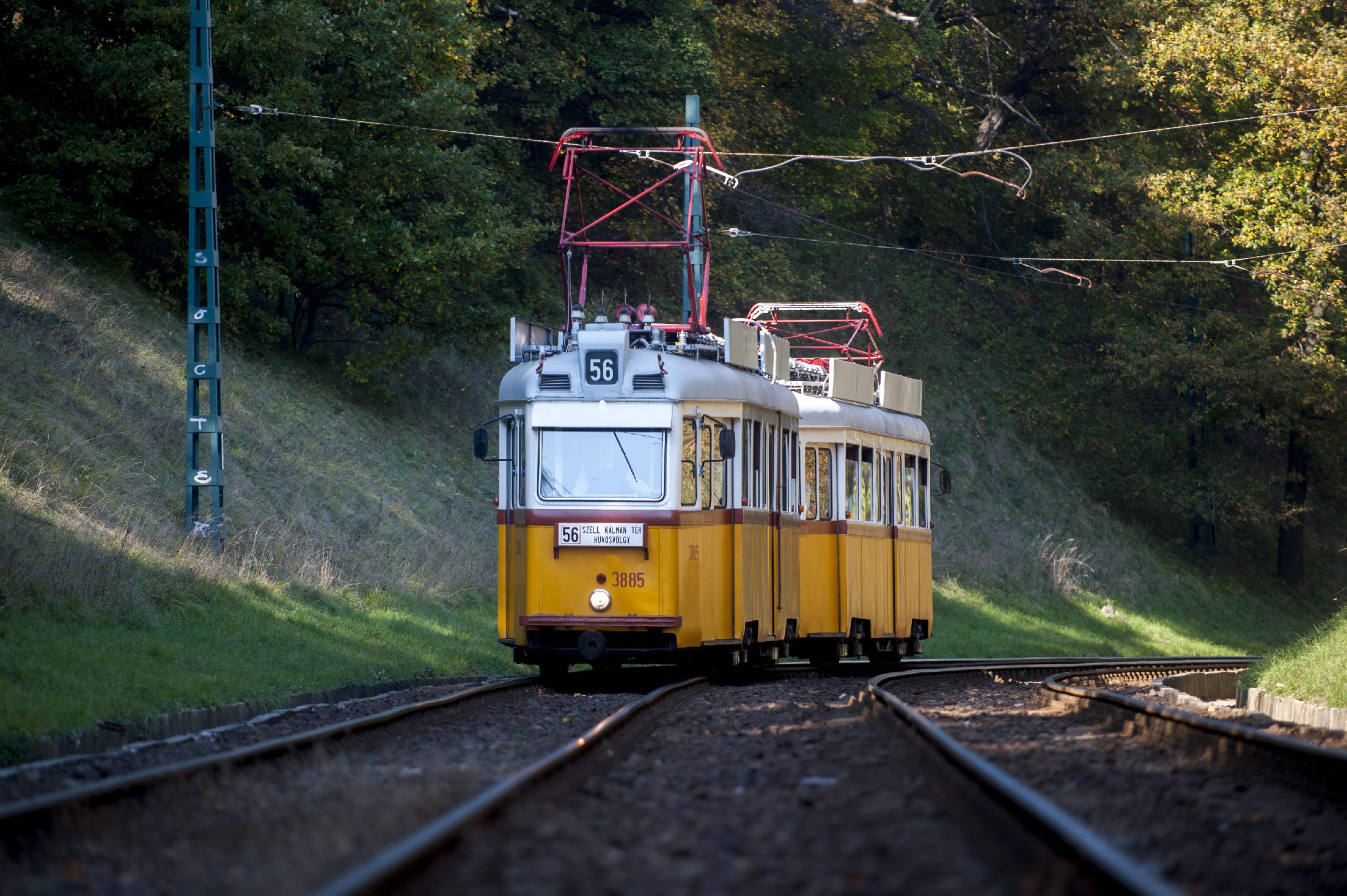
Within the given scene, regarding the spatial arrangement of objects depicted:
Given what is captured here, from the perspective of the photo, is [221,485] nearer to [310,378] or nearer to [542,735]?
[542,735]

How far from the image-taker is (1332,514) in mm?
46719

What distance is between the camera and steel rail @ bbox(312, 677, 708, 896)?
17.0 ft

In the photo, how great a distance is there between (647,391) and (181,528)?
7.40 metres

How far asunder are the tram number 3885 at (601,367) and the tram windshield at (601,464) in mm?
501

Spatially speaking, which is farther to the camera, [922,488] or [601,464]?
[922,488]

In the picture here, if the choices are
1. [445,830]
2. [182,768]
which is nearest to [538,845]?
[445,830]

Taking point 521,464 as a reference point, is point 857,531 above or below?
below

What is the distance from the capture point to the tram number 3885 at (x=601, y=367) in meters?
15.8

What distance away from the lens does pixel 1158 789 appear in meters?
8.48

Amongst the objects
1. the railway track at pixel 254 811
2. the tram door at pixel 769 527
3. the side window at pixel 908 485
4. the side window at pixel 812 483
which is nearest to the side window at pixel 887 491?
the side window at pixel 908 485

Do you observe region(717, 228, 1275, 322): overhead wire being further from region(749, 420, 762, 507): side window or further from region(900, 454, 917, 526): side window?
region(749, 420, 762, 507): side window

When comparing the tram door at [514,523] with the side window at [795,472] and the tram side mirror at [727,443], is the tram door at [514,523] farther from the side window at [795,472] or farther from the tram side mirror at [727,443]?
the side window at [795,472]

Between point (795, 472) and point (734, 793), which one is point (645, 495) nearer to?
point (795, 472)

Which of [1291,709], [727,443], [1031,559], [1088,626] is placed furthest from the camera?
[1031,559]
